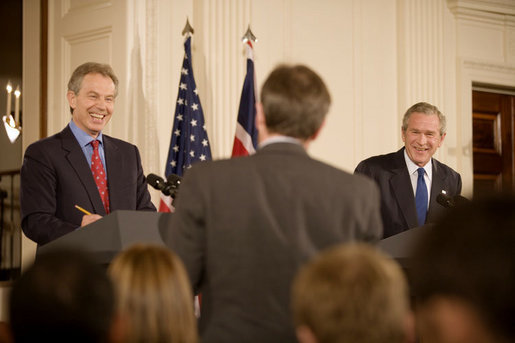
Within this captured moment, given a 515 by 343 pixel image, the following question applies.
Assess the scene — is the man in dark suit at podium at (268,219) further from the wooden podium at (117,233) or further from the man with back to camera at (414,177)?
the man with back to camera at (414,177)

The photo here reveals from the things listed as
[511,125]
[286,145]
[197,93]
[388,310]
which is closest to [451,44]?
[511,125]

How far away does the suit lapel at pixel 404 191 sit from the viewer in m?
4.48

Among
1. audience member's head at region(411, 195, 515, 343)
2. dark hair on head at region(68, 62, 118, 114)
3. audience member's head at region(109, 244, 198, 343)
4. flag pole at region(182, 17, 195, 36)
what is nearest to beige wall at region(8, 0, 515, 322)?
flag pole at region(182, 17, 195, 36)

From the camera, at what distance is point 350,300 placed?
144cm

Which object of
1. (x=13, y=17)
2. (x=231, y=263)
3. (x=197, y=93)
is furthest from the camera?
(x=13, y=17)

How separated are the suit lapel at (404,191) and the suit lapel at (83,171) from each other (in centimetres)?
176

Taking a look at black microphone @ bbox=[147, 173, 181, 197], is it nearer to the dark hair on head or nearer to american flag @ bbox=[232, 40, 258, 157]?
the dark hair on head

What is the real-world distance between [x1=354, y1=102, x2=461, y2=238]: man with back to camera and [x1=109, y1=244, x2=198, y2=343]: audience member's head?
2.85 m

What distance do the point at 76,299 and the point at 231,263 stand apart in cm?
89

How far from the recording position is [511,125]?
8.06m

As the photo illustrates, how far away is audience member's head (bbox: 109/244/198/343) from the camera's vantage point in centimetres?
163

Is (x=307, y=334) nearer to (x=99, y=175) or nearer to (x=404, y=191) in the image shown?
(x=99, y=175)

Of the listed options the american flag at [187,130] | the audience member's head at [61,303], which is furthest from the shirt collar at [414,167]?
the audience member's head at [61,303]

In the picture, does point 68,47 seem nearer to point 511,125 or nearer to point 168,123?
point 168,123
